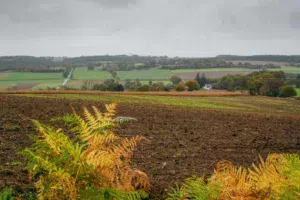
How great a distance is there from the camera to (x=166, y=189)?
6.10m

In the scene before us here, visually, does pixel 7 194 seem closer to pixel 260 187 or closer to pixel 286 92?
pixel 260 187

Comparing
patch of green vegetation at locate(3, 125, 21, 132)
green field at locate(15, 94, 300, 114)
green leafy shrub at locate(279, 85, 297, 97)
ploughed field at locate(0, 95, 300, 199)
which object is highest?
patch of green vegetation at locate(3, 125, 21, 132)

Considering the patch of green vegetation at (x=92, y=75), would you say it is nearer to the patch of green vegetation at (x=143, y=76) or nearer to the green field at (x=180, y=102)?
the patch of green vegetation at (x=143, y=76)

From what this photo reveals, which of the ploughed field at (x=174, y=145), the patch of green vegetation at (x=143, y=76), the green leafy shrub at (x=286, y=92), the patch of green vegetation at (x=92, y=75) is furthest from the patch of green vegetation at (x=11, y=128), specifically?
the patch of green vegetation at (x=143, y=76)

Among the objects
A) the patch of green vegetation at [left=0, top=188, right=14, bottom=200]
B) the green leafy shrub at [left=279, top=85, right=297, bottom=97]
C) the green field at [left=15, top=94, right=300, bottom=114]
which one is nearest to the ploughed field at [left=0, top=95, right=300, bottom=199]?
the patch of green vegetation at [left=0, top=188, right=14, bottom=200]

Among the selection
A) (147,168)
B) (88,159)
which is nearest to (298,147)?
(147,168)

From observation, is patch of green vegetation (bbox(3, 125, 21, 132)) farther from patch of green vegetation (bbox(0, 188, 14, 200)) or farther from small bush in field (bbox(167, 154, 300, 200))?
small bush in field (bbox(167, 154, 300, 200))

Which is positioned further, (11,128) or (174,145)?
(174,145)

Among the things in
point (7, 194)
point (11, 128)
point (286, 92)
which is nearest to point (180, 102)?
point (11, 128)

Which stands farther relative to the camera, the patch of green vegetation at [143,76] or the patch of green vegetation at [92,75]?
the patch of green vegetation at [143,76]

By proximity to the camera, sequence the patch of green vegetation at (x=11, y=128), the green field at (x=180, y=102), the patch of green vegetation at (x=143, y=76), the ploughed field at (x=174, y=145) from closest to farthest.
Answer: the ploughed field at (x=174, y=145)
the patch of green vegetation at (x=11, y=128)
the green field at (x=180, y=102)
the patch of green vegetation at (x=143, y=76)

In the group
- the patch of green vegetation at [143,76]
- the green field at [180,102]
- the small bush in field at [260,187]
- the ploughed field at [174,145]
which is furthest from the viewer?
the patch of green vegetation at [143,76]

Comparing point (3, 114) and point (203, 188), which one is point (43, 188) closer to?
point (203, 188)

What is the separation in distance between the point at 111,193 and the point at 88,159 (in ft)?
1.22
